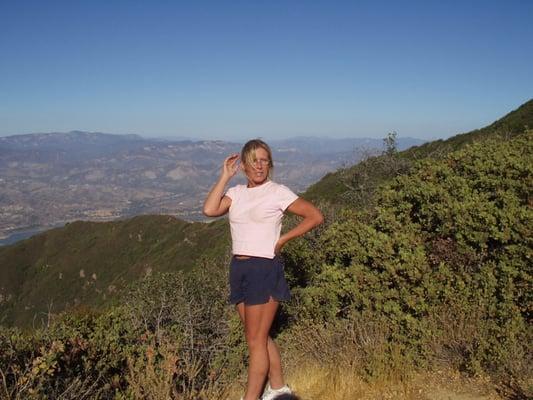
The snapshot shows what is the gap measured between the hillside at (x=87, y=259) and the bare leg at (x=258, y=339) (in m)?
54.2

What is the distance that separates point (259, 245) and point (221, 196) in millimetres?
595

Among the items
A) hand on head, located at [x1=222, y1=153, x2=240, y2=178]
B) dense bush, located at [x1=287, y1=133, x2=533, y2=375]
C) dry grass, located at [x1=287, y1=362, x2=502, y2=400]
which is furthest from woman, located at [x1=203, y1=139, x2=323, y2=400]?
dense bush, located at [x1=287, y1=133, x2=533, y2=375]

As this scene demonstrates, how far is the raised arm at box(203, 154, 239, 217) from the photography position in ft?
12.8

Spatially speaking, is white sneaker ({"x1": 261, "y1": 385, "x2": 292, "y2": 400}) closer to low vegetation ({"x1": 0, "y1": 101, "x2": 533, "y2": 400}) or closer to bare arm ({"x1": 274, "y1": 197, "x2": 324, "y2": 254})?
low vegetation ({"x1": 0, "y1": 101, "x2": 533, "y2": 400})

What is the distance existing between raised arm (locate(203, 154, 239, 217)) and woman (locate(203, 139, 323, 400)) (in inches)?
1.6

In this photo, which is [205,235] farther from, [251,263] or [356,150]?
[251,263]

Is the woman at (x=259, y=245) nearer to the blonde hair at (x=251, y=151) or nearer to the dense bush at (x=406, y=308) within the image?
the blonde hair at (x=251, y=151)

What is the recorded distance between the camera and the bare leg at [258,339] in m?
3.67

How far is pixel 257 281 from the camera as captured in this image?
3.61 meters

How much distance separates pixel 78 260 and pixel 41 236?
2264cm

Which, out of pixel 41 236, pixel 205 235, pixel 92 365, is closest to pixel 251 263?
pixel 92 365

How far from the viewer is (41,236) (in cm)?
10362

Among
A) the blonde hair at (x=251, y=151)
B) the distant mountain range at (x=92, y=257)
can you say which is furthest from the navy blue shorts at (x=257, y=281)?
the distant mountain range at (x=92, y=257)

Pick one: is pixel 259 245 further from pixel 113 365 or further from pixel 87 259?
pixel 87 259
